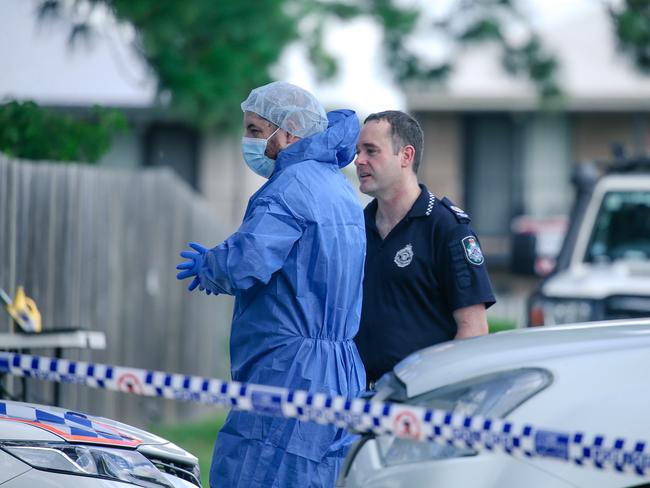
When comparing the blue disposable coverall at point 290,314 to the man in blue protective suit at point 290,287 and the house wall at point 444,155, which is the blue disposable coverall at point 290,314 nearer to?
the man in blue protective suit at point 290,287

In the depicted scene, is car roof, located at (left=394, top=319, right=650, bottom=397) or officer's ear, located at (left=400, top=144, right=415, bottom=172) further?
officer's ear, located at (left=400, top=144, right=415, bottom=172)

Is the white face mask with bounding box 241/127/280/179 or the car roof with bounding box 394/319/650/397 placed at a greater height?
the white face mask with bounding box 241/127/280/179

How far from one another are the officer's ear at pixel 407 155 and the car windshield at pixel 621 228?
13.9ft

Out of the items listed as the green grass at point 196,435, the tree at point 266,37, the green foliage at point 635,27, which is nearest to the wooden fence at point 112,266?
the green grass at point 196,435

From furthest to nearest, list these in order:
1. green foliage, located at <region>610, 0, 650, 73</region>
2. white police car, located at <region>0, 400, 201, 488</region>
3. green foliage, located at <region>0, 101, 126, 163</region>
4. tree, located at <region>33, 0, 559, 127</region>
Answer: tree, located at <region>33, 0, 559, 127</region>
green foliage, located at <region>610, 0, 650, 73</region>
green foliage, located at <region>0, 101, 126, 163</region>
white police car, located at <region>0, 400, 201, 488</region>

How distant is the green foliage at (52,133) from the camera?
8.51 m

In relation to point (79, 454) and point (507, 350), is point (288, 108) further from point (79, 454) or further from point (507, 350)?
point (79, 454)

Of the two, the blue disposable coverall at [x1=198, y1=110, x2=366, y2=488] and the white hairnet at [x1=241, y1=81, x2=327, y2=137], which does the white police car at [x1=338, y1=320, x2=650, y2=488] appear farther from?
the white hairnet at [x1=241, y1=81, x2=327, y2=137]

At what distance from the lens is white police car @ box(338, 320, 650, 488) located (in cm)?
366

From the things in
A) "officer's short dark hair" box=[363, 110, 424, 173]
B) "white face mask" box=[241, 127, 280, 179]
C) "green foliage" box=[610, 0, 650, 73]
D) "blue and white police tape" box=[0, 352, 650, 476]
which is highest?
"green foliage" box=[610, 0, 650, 73]

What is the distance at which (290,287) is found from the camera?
4520 millimetres

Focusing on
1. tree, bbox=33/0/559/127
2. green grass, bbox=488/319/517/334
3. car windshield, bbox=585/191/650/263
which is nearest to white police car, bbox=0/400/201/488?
car windshield, bbox=585/191/650/263

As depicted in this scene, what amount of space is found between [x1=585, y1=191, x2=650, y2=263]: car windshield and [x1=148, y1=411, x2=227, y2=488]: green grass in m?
3.20

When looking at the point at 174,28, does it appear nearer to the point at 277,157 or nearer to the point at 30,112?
the point at 30,112
